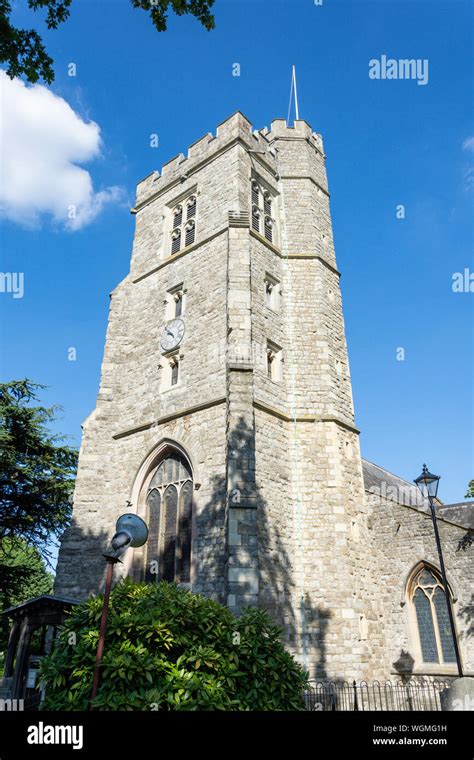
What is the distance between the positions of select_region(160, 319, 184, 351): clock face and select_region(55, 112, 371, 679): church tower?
50 mm

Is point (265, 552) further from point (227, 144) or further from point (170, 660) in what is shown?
point (227, 144)

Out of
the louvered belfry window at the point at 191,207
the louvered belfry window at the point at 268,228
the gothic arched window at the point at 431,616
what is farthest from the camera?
the louvered belfry window at the point at 191,207

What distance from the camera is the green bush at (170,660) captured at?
5.79 meters

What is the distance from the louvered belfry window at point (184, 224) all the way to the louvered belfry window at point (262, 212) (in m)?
2.24

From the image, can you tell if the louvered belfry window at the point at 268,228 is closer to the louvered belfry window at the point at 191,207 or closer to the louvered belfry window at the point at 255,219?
the louvered belfry window at the point at 255,219

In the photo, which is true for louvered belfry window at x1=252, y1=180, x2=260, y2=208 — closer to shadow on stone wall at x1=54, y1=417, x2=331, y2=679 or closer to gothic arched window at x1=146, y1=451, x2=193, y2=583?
shadow on stone wall at x1=54, y1=417, x2=331, y2=679

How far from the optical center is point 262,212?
684 inches

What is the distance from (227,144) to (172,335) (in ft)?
24.2

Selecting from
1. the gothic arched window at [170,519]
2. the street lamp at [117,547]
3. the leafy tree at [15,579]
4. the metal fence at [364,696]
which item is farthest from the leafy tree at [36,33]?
the leafy tree at [15,579]

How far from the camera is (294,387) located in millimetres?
14508

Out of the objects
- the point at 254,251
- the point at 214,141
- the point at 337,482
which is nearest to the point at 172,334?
the point at 254,251

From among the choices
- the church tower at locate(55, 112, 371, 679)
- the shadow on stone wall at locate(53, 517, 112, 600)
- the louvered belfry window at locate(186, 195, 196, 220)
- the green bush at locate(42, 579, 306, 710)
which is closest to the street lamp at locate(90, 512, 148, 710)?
the green bush at locate(42, 579, 306, 710)

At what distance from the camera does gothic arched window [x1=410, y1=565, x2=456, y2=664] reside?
12500 millimetres

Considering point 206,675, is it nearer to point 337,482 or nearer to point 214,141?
point 337,482
